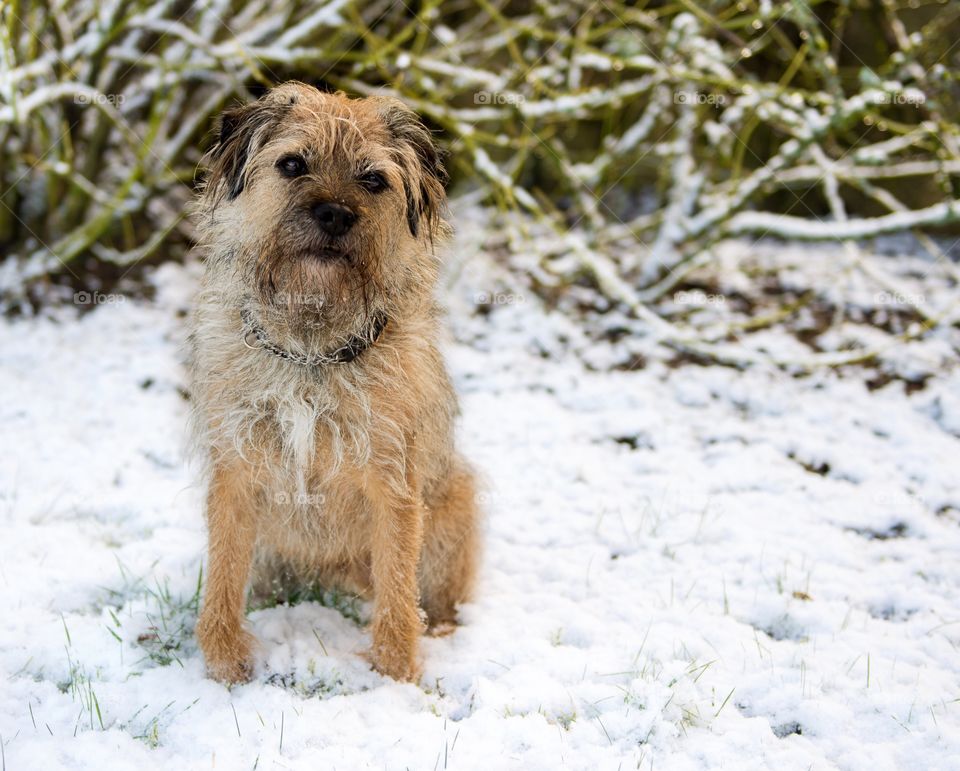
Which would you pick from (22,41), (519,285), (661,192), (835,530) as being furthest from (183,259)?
(835,530)

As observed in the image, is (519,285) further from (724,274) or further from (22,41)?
(22,41)

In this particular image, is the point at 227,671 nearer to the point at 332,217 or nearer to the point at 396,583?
the point at 396,583

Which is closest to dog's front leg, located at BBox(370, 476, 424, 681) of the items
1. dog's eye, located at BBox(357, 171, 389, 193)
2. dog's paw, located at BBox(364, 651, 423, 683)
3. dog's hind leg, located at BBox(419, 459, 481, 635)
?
dog's paw, located at BBox(364, 651, 423, 683)

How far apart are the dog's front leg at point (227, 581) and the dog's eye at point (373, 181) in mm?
971

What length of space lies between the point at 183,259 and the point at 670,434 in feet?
13.0

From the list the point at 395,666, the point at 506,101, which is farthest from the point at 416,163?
the point at 506,101

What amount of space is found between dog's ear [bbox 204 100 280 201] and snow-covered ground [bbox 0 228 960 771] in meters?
1.16

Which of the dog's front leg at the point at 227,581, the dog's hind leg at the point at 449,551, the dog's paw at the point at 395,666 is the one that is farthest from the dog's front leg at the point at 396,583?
the dog's front leg at the point at 227,581

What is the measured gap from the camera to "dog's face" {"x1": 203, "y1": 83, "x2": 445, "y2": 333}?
95.4 inches

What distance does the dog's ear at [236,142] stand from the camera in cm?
253

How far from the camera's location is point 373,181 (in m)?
2.54

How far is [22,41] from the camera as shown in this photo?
509 centimetres

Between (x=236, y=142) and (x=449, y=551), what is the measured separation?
1.58 m

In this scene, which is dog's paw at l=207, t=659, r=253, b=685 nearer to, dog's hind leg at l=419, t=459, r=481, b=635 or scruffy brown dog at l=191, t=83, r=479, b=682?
scruffy brown dog at l=191, t=83, r=479, b=682
